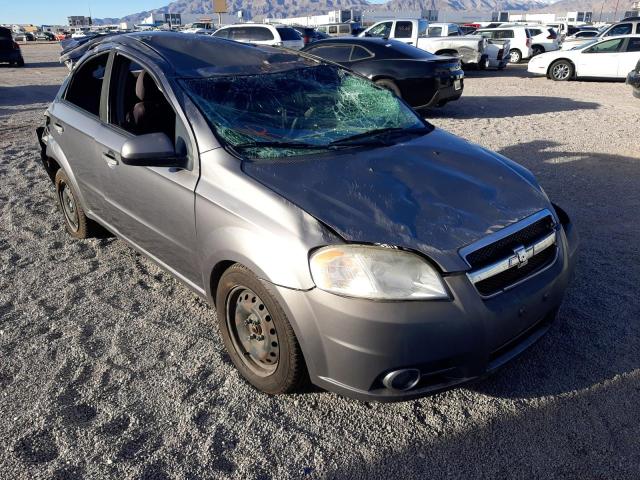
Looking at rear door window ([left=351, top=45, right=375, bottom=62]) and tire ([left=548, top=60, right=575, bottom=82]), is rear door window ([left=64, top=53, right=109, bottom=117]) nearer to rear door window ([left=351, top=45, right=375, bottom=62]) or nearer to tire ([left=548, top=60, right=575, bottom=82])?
rear door window ([left=351, top=45, right=375, bottom=62])

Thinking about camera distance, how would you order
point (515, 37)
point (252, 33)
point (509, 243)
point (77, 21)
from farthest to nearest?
point (77, 21) < point (515, 37) < point (252, 33) < point (509, 243)

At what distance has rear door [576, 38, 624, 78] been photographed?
14.8 metres

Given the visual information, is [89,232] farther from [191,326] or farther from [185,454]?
[185,454]

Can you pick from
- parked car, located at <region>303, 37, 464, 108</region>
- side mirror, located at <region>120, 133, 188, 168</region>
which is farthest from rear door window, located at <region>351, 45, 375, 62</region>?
side mirror, located at <region>120, 133, 188, 168</region>

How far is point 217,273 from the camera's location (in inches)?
106

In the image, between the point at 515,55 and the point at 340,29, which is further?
the point at 340,29

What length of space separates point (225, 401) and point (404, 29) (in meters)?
17.4

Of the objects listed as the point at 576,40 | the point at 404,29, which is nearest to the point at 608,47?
the point at 404,29

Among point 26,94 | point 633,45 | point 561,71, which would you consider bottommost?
point 561,71

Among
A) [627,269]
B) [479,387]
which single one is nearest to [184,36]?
[479,387]

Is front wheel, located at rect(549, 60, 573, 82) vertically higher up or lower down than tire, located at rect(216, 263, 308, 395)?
lower down

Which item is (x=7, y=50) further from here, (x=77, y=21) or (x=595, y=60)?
(x=77, y=21)

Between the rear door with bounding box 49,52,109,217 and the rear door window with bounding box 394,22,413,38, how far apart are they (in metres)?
15.5

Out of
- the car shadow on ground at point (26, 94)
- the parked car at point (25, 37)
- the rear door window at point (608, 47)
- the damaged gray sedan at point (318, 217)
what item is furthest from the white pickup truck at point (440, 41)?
the parked car at point (25, 37)
